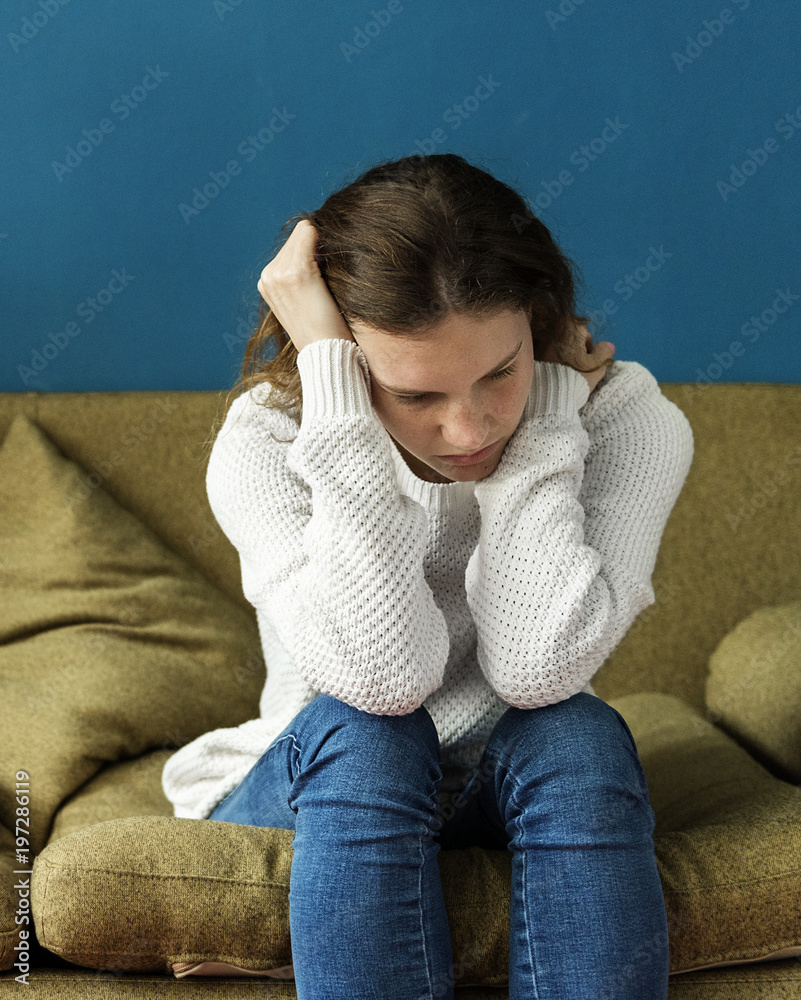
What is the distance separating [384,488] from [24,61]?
1.20 metres

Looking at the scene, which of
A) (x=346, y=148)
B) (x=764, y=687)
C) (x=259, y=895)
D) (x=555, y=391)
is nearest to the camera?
(x=259, y=895)

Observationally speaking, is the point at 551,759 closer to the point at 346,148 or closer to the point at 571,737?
the point at 571,737

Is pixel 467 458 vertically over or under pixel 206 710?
over

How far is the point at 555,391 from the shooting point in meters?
1.08

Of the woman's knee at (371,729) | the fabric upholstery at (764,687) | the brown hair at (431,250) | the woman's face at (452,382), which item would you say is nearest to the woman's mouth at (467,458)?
the woman's face at (452,382)

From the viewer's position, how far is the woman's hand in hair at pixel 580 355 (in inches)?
43.9

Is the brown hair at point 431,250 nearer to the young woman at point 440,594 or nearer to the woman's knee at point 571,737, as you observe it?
the young woman at point 440,594

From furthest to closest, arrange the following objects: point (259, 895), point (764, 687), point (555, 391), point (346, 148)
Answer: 1. point (346, 148)
2. point (764, 687)
3. point (555, 391)
4. point (259, 895)

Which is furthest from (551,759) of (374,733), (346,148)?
(346,148)

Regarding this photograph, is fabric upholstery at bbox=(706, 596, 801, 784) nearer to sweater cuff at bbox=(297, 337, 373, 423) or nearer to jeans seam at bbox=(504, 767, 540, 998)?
jeans seam at bbox=(504, 767, 540, 998)

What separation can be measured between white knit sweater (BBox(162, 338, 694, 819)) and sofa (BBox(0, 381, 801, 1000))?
165 mm

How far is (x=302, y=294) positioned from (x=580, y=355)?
1.15 feet

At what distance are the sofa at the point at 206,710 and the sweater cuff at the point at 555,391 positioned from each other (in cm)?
46

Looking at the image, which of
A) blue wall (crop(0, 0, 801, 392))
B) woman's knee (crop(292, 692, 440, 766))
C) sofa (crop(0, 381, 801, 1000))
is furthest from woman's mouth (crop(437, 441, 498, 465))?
blue wall (crop(0, 0, 801, 392))
